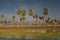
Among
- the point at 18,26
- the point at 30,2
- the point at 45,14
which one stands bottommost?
the point at 18,26

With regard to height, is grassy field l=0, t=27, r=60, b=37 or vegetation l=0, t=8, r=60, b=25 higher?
vegetation l=0, t=8, r=60, b=25

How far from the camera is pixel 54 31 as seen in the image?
454cm

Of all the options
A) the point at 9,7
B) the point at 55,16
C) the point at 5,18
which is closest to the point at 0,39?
the point at 5,18

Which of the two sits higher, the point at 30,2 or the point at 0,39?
the point at 30,2

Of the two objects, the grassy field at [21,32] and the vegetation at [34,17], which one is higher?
the vegetation at [34,17]

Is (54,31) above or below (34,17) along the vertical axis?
below

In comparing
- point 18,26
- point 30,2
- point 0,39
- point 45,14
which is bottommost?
point 0,39

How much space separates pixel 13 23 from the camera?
4641 mm

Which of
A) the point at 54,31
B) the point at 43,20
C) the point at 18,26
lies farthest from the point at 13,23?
the point at 54,31

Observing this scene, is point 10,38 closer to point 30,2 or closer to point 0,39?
point 0,39

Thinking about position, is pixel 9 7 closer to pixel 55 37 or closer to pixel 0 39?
pixel 0 39

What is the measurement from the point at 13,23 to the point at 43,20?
31.5 inches

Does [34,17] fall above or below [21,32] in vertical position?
above

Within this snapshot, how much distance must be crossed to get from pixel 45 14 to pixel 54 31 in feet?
1.65
